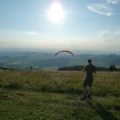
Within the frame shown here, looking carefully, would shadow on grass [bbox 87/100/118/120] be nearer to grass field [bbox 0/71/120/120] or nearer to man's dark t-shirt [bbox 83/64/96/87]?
grass field [bbox 0/71/120/120]

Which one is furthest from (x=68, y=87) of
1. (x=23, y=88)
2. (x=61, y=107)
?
(x=61, y=107)

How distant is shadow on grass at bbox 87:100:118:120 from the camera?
18984 mm

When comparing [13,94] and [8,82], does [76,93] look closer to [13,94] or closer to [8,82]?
[13,94]

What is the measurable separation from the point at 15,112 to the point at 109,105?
7.46m

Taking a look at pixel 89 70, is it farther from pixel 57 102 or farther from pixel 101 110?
pixel 101 110

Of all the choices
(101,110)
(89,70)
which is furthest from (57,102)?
(89,70)

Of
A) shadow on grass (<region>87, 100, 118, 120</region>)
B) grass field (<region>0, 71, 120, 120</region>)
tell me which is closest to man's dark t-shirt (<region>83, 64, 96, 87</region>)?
grass field (<region>0, 71, 120, 120</region>)

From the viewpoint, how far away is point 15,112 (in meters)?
19.5

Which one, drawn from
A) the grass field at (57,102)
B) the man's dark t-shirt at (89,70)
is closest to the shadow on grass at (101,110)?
the grass field at (57,102)

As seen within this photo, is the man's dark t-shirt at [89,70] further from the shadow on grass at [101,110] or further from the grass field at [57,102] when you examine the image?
the shadow on grass at [101,110]

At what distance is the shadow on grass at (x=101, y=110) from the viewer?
19.0 metres

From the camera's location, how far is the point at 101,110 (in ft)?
68.6

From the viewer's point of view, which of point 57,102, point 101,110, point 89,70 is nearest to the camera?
point 101,110

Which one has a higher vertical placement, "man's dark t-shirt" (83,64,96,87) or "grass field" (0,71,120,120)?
"man's dark t-shirt" (83,64,96,87)
